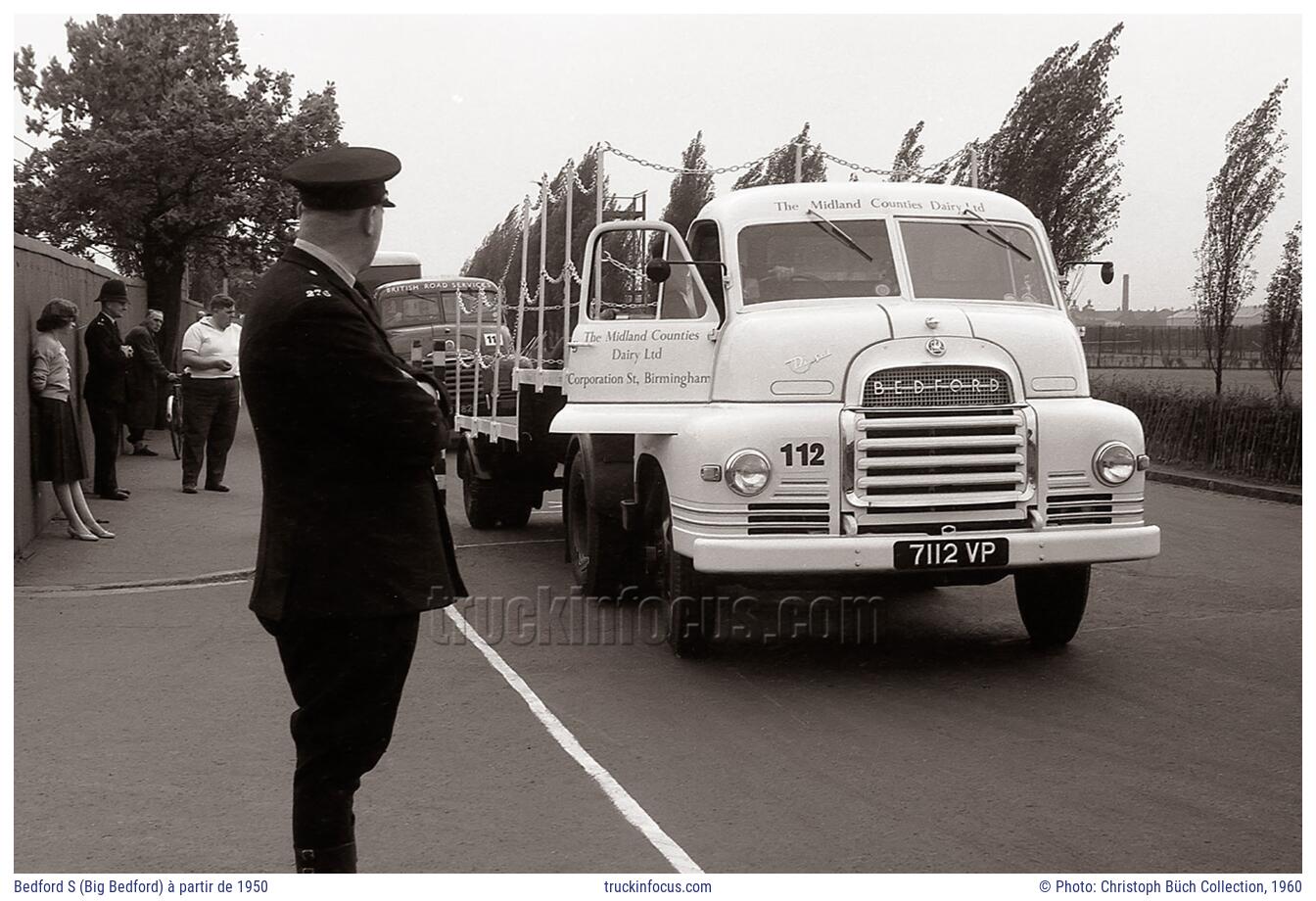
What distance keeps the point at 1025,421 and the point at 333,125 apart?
78.7ft

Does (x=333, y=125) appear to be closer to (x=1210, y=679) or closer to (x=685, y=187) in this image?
(x=685, y=187)

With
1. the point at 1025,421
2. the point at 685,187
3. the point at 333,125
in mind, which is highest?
the point at 333,125

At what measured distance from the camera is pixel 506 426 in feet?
37.1

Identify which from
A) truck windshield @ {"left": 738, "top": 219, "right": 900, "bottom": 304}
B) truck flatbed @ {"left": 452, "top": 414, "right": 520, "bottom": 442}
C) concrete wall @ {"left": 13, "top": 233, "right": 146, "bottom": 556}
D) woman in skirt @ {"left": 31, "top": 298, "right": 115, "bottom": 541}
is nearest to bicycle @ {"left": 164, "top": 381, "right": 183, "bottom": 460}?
concrete wall @ {"left": 13, "top": 233, "right": 146, "bottom": 556}

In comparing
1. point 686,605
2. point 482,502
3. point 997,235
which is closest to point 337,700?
point 686,605

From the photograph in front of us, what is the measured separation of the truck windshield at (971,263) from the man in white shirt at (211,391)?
8.27 metres

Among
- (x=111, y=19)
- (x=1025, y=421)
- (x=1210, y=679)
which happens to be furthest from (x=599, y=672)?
(x=111, y=19)

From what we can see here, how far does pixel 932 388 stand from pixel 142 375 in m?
13.2

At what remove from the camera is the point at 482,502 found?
43.2ft

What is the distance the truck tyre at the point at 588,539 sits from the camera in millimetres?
9102

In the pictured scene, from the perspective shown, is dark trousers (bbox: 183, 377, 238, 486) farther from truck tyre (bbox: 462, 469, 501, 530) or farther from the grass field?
the grass field

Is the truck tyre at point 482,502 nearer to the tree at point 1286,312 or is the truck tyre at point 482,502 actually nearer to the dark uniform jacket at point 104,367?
the dark uniform jacket at point 104,367

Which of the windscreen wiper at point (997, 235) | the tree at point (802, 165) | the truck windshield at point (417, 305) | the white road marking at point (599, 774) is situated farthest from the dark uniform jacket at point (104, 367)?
the truck windshield at point (417, 305)

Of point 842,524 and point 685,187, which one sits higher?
point 685,187
